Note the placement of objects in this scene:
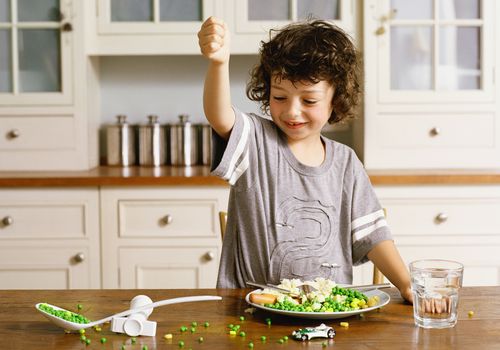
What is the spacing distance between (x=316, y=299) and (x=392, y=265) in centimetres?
30

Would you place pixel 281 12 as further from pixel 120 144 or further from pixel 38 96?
pixel 38 96

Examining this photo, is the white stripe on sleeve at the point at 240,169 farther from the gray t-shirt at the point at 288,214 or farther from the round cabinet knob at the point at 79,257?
the round cabinet knob at the point at 79,257

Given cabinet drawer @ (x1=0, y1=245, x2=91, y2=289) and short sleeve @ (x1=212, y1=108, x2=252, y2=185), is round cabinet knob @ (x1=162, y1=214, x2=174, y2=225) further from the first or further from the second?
short sleeve @ (x1=212, y1=108, x2=252, y2=185)

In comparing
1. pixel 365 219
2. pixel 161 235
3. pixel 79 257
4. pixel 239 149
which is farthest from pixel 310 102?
pixel 79 257

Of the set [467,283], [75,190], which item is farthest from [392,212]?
[75,190]

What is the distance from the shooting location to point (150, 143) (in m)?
3.24

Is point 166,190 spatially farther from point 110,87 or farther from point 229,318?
point 229,318

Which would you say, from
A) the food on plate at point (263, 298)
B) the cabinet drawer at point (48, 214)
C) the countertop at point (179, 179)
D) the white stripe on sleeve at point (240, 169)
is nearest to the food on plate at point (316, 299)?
the food on plate at point (263, 298)

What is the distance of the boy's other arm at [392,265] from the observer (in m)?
1.46

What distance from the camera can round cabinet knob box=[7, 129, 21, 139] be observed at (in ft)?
10.0

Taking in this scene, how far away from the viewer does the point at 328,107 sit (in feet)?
5.51

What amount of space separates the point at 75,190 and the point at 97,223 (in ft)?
0.45

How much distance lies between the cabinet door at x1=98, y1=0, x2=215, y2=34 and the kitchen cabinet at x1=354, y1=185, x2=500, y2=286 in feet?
3.12

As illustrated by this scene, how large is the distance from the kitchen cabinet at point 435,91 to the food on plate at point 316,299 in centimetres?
170
